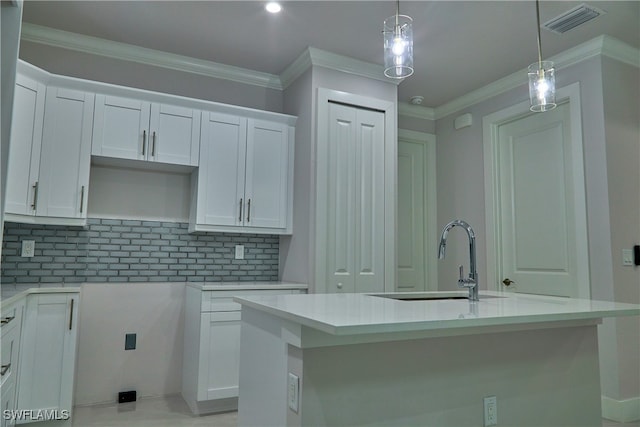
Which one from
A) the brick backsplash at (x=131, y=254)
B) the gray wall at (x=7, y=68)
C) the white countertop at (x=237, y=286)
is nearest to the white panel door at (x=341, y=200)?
the white countertop at (x=237, y=286)

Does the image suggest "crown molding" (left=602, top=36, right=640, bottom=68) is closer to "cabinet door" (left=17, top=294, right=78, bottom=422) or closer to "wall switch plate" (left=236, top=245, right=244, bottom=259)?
"wall switch plate" (left=236, top=245, right=244, bottom=259)

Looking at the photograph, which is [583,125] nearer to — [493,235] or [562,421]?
[493,235]

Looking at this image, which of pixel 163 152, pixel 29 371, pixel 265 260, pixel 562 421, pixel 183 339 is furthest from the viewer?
pixel 265 260

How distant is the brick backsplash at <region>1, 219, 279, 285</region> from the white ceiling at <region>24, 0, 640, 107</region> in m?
1.43

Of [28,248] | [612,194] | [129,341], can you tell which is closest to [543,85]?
[612,194]

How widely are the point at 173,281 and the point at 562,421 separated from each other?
2.80 metres

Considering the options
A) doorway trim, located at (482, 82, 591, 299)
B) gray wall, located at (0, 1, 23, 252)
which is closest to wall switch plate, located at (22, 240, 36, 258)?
gray wall, located at (0, 1, 23, 252)

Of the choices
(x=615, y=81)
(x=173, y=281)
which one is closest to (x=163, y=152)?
(x=173, y=281)

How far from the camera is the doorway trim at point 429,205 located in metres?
4.93

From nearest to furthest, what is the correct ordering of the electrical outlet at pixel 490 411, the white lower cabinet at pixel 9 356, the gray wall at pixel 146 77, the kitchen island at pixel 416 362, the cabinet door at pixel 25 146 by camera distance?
the kitchen island at pixel 416 362 → the electrical outlet at pixel 490 411 → the white lower cabinet at pixel 9 356 → the cabinet door at pixel 25 146 → the gray wall at pixel 146 77

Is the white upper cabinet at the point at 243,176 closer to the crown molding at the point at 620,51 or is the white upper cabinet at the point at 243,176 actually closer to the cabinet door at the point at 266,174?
the cabinet door at the point at 266,174

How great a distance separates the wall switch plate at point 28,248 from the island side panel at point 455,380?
96.3 inches

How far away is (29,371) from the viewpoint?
2674mm

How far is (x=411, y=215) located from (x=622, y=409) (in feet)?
8.07
